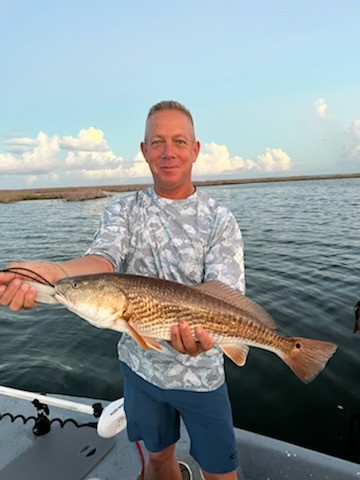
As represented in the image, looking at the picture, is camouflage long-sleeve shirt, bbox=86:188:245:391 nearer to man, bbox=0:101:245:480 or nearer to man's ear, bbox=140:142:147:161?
man, bbox=0:101:245:480

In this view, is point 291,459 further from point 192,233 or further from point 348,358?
point 348,358

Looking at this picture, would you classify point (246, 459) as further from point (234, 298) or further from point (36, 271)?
point (36, 271)

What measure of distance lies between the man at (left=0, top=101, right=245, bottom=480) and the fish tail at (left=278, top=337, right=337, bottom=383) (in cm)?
64

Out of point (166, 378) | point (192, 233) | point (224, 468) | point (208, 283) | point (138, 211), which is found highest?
point (138, 211)

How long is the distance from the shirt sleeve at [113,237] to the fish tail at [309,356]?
65.5 inches

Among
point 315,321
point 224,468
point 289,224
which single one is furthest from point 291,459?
point 289,224

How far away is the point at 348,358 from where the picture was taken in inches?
299

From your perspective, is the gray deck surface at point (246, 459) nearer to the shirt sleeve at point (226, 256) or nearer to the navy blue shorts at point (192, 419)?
the navy blue shorts at point (192, 419)

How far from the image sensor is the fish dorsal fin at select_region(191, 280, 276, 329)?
9.43 feet

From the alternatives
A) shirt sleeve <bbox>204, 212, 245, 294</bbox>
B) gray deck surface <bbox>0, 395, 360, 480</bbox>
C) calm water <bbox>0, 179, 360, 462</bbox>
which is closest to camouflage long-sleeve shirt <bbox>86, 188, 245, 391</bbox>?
shirt sleeve <bbox>204, 212, 245, 294</bbox>

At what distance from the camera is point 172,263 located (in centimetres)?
321

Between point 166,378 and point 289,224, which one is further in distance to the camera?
point 289,224

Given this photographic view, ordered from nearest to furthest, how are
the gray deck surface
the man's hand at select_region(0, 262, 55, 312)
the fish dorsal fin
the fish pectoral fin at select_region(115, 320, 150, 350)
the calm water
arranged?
1. the man's hand at select_region(0, 262, 55, 312)
2. the fish pectoral fin at select_region(115, 320, 150, 350)
3. the fish dorsal fin
4. the gray deck surface
5. the calm water

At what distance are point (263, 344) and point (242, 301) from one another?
1.37 ft
